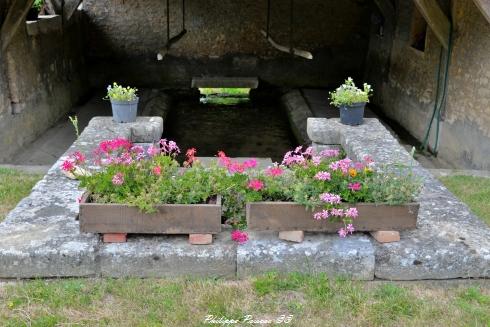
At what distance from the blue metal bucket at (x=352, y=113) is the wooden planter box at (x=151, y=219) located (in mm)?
2614

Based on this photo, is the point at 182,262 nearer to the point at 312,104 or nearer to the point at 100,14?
the point at 312,104

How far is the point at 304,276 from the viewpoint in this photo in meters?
2.78

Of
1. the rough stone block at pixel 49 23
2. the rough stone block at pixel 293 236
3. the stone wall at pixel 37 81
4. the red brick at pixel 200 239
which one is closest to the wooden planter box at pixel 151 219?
the red brick at pixel 200 239

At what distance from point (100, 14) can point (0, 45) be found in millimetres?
5206

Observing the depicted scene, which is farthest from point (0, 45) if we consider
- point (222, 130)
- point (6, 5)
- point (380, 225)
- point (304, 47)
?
point (304, 47)

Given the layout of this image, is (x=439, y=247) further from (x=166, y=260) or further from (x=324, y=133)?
(x=324, y=133)

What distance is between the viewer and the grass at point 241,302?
247 cm

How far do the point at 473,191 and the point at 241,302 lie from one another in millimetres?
2757

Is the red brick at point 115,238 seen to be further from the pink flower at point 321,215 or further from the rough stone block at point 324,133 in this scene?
the rough stone block at point 324,133

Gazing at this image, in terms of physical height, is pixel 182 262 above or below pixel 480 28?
below

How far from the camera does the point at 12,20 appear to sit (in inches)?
265

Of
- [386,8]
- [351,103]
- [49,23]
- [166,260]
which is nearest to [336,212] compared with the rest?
[166,260]

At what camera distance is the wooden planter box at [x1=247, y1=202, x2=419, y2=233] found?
9.14 feet

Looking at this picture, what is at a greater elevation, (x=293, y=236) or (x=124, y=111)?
(x=124, y=111)
